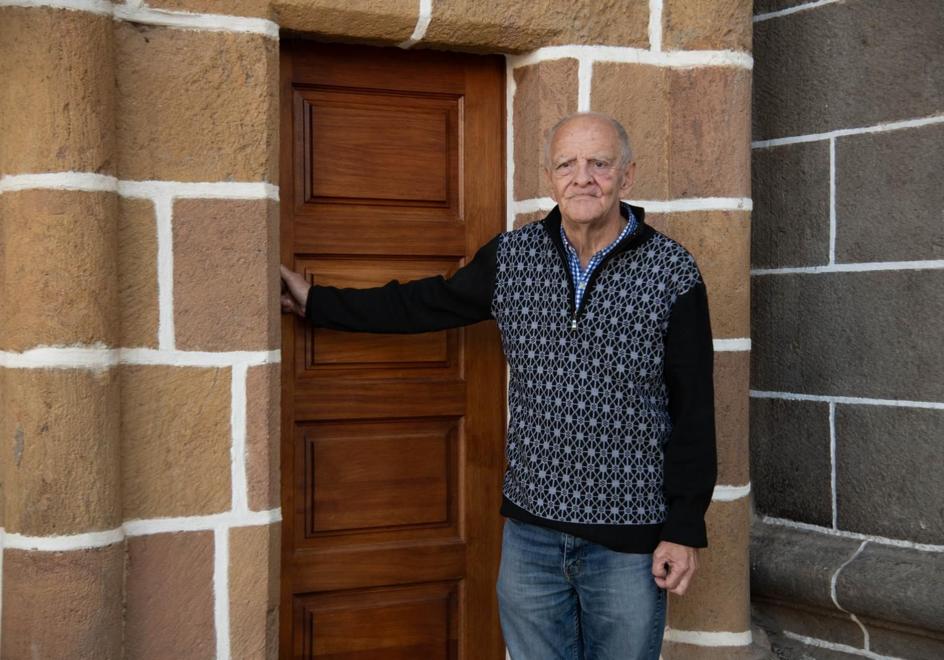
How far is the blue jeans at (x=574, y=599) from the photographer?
263 centimetres

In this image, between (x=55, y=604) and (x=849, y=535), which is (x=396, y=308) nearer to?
Answer: (x=55, y=604)

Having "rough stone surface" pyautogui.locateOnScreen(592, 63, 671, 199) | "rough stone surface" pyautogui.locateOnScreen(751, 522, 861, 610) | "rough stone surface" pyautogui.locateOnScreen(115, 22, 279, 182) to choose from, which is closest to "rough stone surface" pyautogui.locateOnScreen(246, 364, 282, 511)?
"rough stone surface" pyautogui.locateOnScreen(115, 22, 279, 182)

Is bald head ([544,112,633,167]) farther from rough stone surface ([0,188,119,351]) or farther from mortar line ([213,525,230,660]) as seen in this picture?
mortar line ([213,525,230,660])

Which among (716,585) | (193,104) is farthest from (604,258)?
(716,585)

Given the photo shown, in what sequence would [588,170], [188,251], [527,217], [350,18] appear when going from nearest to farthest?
[588,170] → [188,251] → [350,18] → [527,217]

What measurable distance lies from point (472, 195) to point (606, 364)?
0.81 m

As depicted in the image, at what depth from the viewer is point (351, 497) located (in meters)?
3.13

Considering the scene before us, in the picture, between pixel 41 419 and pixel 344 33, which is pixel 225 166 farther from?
pixel 41 419

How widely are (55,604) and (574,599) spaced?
1152 millimetres

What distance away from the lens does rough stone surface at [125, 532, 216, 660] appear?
2721 mm

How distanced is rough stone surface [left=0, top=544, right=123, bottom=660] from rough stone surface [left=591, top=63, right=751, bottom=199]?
169 cm

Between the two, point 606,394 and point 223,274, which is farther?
point 223,274

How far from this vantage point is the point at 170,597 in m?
2.75

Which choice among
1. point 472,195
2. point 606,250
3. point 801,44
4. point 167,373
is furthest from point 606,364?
point 801,44
